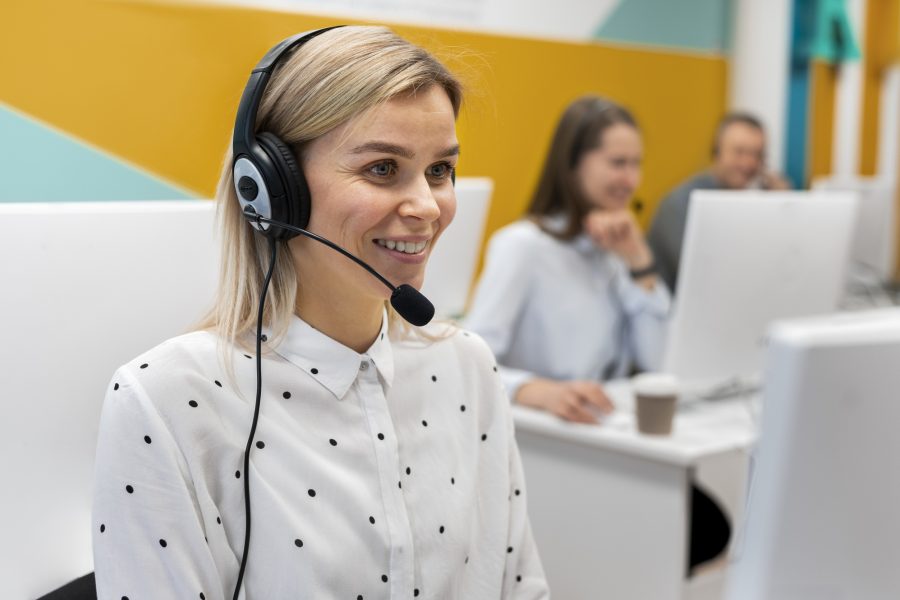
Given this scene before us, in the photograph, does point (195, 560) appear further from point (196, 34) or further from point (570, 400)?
point (196, 34)

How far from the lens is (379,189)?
1043mm

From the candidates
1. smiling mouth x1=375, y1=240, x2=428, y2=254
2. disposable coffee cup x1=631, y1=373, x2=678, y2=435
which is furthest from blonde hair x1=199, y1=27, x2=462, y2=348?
disposable coffee cup x1=631, y1=373, x2=678, y2=435

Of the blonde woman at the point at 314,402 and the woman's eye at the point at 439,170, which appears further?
the woman's eye at the point at 439,170

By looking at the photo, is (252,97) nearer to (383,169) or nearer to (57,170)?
(383,169)

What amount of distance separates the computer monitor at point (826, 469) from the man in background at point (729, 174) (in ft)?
8.58

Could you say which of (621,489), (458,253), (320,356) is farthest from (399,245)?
(621,489)

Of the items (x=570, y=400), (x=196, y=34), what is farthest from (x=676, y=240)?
(x=196, y=34)

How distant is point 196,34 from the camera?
7.80 feet

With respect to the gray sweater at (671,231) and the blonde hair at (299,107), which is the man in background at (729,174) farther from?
the blonde hair at (299,107)

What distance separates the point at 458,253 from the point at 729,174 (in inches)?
79.4

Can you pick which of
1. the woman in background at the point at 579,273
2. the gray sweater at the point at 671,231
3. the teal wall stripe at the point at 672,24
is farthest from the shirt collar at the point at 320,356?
the teal wall stripe at the point at 672,24

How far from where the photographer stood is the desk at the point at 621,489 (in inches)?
71.2

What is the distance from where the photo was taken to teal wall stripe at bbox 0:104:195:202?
2.01 meters

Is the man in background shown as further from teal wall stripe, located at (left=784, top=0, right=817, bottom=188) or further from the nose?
the nose
